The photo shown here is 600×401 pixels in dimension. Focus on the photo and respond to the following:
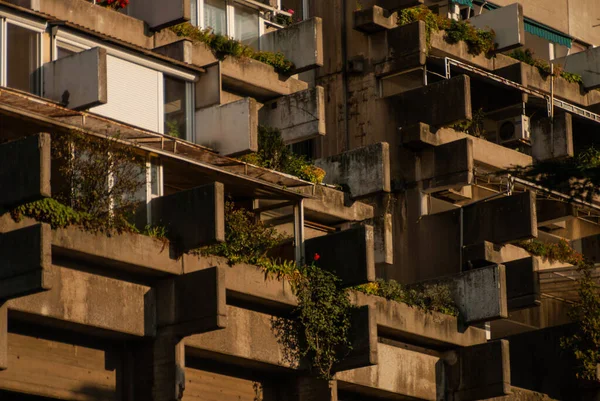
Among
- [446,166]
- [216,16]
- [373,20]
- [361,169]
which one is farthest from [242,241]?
[373,20]

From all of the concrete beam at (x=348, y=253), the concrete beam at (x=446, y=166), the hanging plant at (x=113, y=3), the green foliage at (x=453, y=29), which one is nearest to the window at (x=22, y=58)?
the hanging plant at (x=113, y=3)

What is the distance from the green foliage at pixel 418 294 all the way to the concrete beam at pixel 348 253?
1.15 meters

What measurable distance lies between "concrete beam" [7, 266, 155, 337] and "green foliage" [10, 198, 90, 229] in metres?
0.75

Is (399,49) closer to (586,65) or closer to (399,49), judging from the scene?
(399,49)

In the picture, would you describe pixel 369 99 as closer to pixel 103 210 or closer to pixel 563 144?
pixel 563 144

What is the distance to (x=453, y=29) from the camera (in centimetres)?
4534

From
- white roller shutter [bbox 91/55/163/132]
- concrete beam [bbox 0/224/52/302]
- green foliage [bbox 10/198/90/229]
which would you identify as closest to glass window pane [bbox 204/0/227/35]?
white roller shutter [bbox 91/55/163/132]

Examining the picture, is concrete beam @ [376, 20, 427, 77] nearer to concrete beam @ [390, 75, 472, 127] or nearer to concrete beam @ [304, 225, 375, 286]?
concrete beam @ [390, 75, 472, 127]

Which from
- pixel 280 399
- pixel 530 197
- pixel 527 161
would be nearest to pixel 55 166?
pixel 280 399

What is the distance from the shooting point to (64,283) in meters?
30.4

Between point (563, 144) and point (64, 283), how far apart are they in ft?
62.3

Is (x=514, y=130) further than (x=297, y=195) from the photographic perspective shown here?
Yes

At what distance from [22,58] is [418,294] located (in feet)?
35.7

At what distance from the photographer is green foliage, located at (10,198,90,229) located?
97.3 feet
